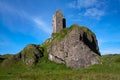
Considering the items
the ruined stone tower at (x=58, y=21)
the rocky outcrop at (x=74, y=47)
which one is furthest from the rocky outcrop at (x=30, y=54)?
the ruined stone tower at (x=58, y=21)

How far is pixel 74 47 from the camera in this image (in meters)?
86.8

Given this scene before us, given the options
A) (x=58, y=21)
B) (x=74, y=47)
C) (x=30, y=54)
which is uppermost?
(x=58, y=21)

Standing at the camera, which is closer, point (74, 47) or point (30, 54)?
point (74, 47)

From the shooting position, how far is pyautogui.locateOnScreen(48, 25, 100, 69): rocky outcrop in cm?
8219

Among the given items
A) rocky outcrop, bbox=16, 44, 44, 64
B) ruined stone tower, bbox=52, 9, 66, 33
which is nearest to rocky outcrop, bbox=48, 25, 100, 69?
ruined stone tower, bbox=52, 9, 66, 33

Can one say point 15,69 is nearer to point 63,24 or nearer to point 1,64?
point 1,64

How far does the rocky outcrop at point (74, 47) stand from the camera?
270ft

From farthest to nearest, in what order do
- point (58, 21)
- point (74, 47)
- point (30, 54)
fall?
point (58, 21)
point (30, 54)
point (74, 47)

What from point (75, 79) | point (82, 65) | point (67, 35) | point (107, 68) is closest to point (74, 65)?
point (82, 65)

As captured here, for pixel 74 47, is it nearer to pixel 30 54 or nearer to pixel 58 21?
pixel 30 54

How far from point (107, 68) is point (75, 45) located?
24.1 metres

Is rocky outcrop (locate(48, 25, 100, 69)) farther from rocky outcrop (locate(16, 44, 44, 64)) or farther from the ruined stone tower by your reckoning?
rocky outcrop (locate(16, 44, 44, 64))

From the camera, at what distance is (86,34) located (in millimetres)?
93688

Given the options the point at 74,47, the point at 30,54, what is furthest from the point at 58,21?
the point at 30,54
